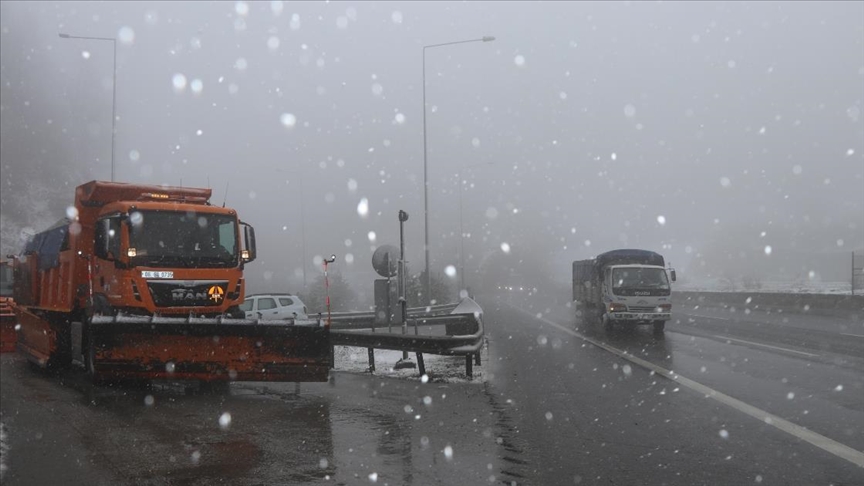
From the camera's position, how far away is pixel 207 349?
1065 centimetres

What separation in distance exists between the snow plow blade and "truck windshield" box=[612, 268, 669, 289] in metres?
13.3

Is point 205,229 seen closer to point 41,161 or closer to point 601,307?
point 601,307

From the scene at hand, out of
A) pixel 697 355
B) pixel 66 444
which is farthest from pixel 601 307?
pixel 66 444

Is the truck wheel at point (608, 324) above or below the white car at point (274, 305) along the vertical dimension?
below

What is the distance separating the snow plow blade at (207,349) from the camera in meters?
10.4

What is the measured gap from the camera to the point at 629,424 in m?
8.38

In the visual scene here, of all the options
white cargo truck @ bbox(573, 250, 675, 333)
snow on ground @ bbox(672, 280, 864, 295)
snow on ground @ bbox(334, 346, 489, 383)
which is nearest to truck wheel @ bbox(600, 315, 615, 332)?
white cargo truck @ bbox(573, 250, 675, 333)

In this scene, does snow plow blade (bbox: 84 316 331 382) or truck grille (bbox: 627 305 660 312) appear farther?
truck grille (bbox: 627 305 660 312)

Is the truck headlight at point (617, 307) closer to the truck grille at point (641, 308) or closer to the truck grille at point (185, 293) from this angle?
the truck grille at point (641, 308)

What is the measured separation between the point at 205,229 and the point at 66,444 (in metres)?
5.14

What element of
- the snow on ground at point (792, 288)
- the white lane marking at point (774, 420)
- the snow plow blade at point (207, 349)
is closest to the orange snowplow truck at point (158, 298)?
the snow plow blade at point (207, 349)

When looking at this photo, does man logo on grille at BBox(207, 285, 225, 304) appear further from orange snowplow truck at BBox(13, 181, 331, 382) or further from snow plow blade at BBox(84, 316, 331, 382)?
snow plow blade at BBox(84, 316, 331, 382)

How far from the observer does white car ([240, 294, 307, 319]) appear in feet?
76.7

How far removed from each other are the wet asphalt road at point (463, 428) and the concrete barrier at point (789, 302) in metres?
18.3
